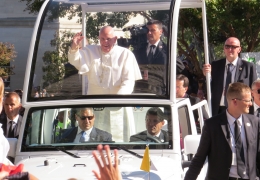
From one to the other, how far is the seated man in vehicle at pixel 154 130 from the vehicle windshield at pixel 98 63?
0.68 feet

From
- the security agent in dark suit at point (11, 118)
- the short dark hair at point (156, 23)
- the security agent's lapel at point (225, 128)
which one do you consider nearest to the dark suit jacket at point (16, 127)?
the security agent in dark suit at point (11, 118)

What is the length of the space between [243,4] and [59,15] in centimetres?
1560

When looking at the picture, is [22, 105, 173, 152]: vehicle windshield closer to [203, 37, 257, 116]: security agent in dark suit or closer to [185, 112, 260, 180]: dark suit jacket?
[185, 112, 260, 180]: dark suit jacket

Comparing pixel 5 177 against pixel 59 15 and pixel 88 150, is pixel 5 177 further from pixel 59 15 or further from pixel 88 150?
pixel 59 15

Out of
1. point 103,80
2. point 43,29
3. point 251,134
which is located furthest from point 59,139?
point 251,134

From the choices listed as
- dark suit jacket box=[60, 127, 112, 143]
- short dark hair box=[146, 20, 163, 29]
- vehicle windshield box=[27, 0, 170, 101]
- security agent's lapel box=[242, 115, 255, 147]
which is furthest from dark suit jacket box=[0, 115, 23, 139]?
security agent's lapel box=[242, 115, 255, 147]

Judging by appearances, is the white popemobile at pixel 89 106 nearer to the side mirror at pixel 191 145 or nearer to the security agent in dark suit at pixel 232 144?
the side mirror at pixel 191 145

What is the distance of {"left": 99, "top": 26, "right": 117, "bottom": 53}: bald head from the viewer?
7.36 m

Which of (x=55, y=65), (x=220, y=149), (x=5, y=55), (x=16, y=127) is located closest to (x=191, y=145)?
(x=220, y=149)

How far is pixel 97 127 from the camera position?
22.5ft

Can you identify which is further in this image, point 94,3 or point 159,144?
point 94,3

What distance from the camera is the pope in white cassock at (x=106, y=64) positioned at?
716 cm

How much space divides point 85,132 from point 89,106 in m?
0.27

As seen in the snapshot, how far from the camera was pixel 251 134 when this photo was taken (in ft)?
19.7
